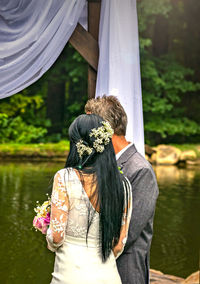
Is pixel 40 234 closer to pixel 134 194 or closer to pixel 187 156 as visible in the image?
pixel 134 194

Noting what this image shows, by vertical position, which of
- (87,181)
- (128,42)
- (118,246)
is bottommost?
(118,246)

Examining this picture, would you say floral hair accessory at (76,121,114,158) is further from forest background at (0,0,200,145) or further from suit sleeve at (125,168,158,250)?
forest background at (0,0,200,145)

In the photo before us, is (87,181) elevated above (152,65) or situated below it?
below

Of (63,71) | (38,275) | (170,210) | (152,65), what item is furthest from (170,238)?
(63,71)

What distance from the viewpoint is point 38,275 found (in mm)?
4684

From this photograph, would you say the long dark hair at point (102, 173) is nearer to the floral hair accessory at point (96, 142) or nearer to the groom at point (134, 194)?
the floral hair accessory at point (96, 142)

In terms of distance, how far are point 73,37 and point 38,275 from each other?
8.30 feet

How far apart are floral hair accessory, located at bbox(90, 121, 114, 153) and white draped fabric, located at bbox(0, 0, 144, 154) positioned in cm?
138

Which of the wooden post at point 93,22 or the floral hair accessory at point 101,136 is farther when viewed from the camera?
the wooden post at point 93,22

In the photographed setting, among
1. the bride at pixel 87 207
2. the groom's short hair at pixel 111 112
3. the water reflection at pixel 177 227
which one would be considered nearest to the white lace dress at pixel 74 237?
the bride at pixel 87 207

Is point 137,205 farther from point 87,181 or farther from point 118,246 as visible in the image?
point 87,181

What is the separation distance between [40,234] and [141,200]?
14.8ft

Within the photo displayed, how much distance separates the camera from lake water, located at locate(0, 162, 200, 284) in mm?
4898

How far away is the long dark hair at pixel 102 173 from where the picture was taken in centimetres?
178
